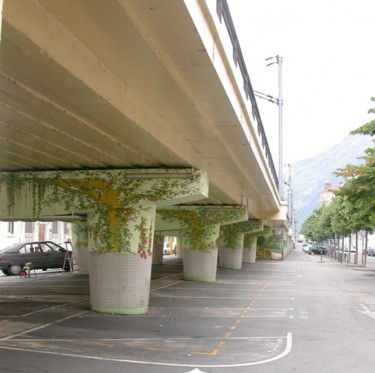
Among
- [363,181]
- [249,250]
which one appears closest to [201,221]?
[363,181]

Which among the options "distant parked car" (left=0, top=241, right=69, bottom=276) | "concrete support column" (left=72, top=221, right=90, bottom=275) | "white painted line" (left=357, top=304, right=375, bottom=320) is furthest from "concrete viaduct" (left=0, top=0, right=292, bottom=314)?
"distant parked car" (left=0, top=241, right=69, bottom=276)

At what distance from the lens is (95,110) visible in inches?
334

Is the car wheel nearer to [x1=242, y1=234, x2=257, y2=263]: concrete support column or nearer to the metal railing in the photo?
the metal railing

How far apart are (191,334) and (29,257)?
759 inches

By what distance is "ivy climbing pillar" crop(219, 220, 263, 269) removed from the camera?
3944 cm

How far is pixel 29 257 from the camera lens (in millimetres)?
28609

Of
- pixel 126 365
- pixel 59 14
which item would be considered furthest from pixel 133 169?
pixel 59 14

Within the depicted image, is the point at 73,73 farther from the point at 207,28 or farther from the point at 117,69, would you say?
the point at 207,28

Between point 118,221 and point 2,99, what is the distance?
662cm

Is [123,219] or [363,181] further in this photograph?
[363,181]

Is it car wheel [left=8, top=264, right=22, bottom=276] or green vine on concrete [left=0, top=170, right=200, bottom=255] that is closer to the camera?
green vine on concrete [left=0, top=170, right=200, bottom=255]

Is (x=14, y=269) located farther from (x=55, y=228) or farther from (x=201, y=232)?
(x=55, y=228)

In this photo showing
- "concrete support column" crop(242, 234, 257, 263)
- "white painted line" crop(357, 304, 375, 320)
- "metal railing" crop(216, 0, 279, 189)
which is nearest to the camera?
"metal railing" crop(216, 0, 279, 189)

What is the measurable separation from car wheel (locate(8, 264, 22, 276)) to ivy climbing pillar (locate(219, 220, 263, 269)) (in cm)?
1594
